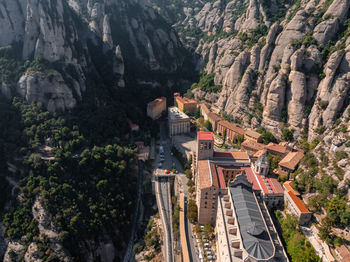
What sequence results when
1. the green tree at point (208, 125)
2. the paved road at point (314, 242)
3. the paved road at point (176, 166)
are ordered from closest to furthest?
1. the paved road at point (314, 242)
2. the paved road at point (176, 166)
3. the green tree at point (208, 125)

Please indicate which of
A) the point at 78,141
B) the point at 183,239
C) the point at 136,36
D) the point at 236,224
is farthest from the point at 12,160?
the point at 136,36

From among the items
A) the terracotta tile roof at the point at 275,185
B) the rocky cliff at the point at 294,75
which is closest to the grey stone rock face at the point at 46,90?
the rocky cliff at the point at 294,75

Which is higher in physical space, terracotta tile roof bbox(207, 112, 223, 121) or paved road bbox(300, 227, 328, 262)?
terracotta tile roof bbox(207, 112, 223, 121)

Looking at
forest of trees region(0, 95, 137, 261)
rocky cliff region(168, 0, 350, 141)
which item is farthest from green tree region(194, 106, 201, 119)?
forest of trees region(0, 95, 137, 261)

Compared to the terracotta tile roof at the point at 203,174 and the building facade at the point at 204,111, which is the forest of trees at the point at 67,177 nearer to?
the terracotta tile roof at the point at 203,174

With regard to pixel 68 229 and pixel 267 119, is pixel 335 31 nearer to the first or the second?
pixel 267 119

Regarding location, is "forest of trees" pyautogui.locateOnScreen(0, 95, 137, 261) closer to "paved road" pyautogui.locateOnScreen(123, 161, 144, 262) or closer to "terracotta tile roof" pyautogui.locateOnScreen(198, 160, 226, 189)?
"paved road" pyautogui.locateOnScreen(123, 161, 144, 262)

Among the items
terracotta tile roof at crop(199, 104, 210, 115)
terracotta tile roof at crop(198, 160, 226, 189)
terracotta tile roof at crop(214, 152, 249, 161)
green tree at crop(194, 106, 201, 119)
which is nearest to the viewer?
terracotta tile roof at crop(198, 160, 226, 189)
